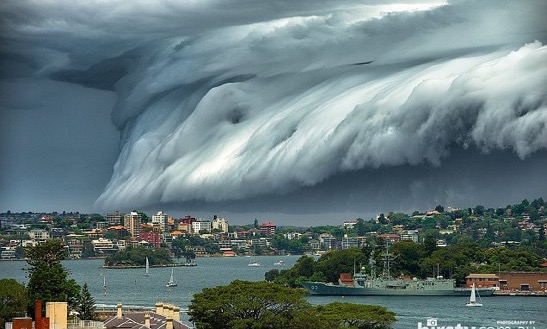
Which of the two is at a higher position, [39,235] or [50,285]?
[39,235]

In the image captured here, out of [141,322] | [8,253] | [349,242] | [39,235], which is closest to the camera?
[141,322]

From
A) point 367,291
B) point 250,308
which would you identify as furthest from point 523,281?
point 250,308

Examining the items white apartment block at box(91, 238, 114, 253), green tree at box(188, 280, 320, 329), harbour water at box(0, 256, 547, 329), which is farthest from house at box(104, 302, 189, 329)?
white apartment block at box(91, 238, 114, 253)

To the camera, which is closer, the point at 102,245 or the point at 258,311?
the point at 258,311

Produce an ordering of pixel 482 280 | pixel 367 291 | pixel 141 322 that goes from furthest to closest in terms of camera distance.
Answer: pixel 367 291 → pixel 482 280 → pixel 141 322

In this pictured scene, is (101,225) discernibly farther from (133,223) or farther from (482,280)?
(482,280)

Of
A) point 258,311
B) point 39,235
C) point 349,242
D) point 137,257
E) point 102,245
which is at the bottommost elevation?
point 258,311
